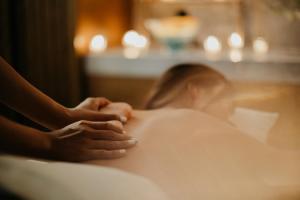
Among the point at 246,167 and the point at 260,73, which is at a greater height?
the point at 260,73

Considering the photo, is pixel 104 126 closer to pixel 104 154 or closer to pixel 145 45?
pixel 104 154

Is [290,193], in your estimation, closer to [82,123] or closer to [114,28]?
A: [82,123]

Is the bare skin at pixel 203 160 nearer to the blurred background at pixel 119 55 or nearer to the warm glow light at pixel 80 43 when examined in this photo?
the blurred background at pixel 119 55

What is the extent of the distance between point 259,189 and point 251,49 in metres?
0.45

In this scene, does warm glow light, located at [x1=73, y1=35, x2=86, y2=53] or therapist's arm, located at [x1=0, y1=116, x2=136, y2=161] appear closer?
therapist's arm, located at [x1=0, y1=116, x2=136, y2=161]

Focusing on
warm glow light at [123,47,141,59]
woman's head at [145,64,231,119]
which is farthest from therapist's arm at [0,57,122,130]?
warm glow light at [123,47,141,59]

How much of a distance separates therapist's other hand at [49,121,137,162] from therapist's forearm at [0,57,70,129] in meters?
0.02

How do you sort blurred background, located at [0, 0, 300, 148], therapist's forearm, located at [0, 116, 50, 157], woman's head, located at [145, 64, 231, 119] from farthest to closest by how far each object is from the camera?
woman's head, located at [145, 64, 231, 119], blurred background, located at [0, 0, 300, 148], therapist's forearm, located at [0, 116, 50, 157]

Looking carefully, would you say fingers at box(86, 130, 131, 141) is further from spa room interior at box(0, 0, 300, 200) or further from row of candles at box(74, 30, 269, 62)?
row of candles at box(74, 30, 269, 62)

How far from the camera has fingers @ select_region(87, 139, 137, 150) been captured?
0.40 metres

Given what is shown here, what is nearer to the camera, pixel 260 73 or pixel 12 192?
pixel 12 192

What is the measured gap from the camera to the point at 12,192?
38 cm

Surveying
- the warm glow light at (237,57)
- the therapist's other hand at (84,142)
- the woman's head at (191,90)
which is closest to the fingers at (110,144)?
the therapist's other hand at (84,142)

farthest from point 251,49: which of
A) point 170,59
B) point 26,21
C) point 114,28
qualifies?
point 26,21
